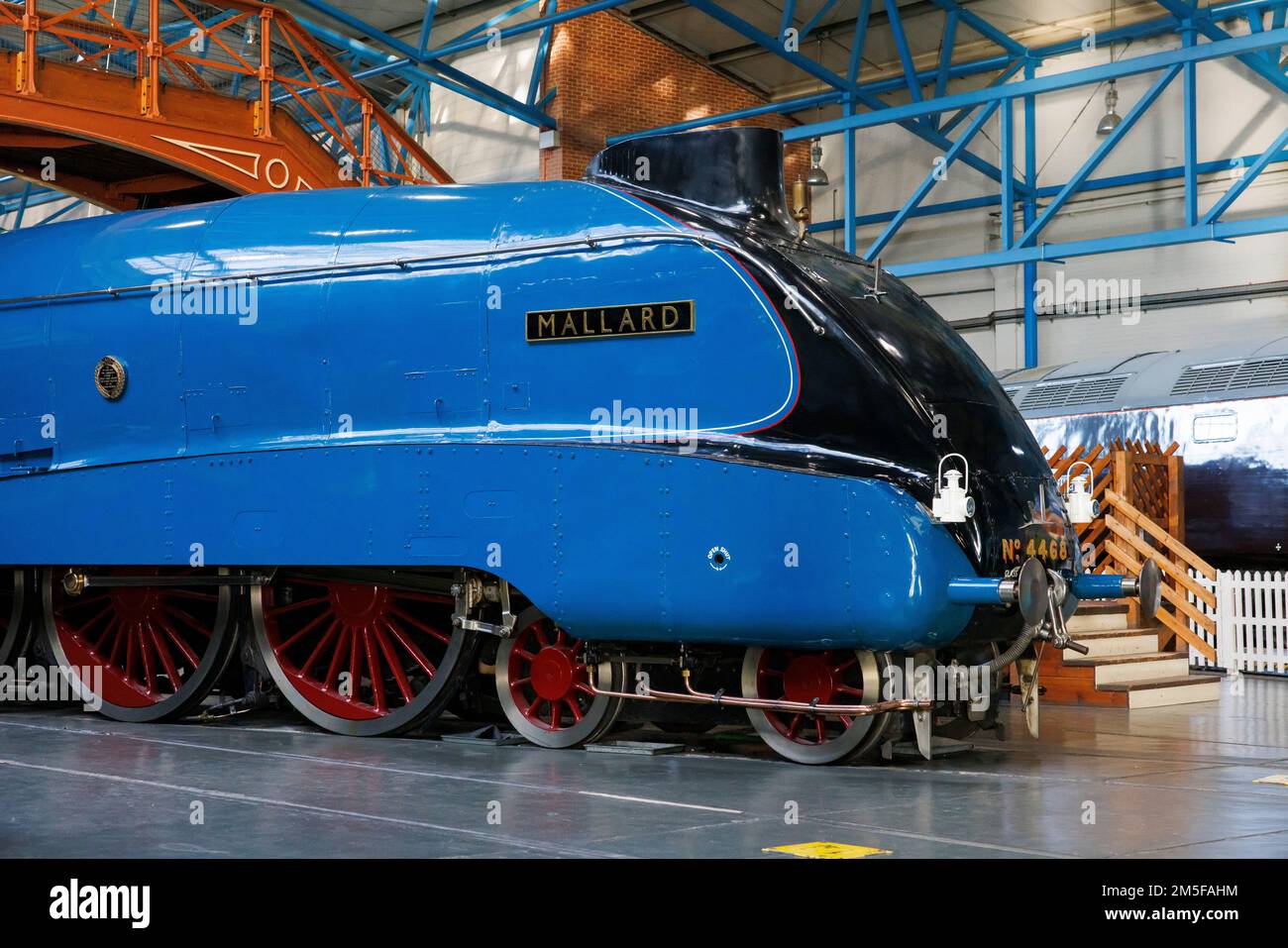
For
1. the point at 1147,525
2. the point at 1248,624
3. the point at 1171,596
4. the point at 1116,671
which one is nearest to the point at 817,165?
the point at 1248,624

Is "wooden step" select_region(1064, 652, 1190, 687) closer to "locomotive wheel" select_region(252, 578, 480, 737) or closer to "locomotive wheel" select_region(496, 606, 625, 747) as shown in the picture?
"locomotive wheel" select_region(496, 606, 625, 747)

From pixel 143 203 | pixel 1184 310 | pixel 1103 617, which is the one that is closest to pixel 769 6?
pixel 1184 310

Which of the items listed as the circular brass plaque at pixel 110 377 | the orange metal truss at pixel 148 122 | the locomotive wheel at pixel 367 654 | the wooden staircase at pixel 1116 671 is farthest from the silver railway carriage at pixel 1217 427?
the circular brass plaque at pixel 110 377

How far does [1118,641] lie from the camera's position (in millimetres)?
13273

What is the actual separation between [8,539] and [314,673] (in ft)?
7.72

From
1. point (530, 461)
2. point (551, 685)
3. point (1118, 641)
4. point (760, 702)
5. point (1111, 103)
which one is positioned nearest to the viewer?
point (760, 702)

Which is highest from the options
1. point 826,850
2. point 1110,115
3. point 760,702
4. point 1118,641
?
point 1110,115

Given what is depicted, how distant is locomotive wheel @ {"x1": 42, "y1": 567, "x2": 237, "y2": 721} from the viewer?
10.7 metres

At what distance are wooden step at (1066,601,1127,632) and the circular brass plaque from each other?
7.73 metres

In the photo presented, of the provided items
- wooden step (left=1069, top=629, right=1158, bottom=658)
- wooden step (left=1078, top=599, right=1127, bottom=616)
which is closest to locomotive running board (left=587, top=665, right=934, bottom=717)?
wooden step (left=1069, top=629, right=1158, bottom=658)

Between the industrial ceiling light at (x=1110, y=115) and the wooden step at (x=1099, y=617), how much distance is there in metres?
14.6

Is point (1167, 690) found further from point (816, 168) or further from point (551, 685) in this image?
point (816, 168)

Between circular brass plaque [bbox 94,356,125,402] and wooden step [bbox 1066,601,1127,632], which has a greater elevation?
circular brass plaque [bbox 94,356,125,402]

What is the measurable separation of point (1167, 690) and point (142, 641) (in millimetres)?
7924
